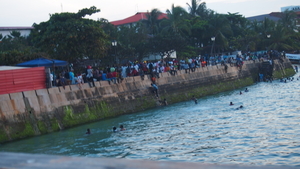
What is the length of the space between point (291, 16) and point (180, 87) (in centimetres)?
5404

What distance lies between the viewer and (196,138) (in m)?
16.5

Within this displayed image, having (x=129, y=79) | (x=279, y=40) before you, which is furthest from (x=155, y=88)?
(x=279, y=40)

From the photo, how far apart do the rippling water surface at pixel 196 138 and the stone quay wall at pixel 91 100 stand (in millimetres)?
1123

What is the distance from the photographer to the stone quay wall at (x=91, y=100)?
20.0m

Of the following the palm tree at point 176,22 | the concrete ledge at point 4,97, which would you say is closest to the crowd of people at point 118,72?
the concrete ledge at point 4,97

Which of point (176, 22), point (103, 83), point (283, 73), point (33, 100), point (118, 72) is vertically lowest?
point (283, 73)

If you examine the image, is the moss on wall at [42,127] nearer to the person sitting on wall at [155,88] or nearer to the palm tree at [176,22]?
the person sitting on wall at [155,88]

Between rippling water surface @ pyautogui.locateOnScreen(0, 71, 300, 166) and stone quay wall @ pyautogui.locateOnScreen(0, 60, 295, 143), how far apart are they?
112 centimetres

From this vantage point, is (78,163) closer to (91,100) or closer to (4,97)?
(4,97)

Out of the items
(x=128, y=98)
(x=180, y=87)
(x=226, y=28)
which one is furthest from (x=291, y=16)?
(x=128, y=98)

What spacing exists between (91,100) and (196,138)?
1077cm

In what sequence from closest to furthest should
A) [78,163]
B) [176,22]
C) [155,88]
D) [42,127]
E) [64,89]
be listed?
[78,163] → [42,127] → [64,89] → [155,88] → [176,22]

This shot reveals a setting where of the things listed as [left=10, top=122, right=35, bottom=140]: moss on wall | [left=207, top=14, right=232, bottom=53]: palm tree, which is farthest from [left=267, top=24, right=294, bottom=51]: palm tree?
[left=10, top=122, right=35, bottom=140]: moss on wall

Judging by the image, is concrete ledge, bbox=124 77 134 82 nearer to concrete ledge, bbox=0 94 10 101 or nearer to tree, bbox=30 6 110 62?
tree, bbox=30 6 110 62
